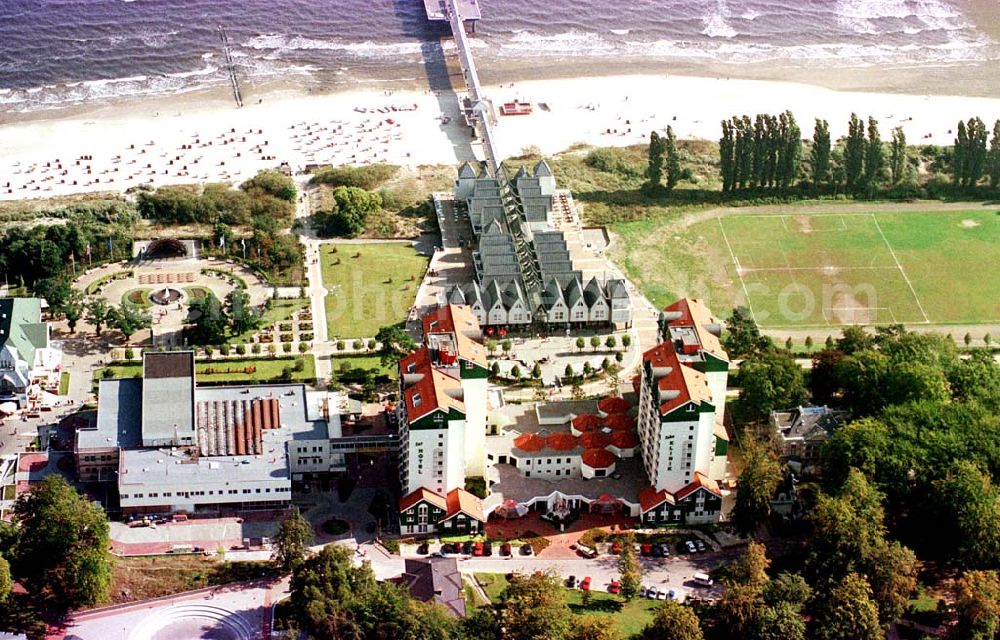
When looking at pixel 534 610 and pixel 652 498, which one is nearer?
pixel 534 610

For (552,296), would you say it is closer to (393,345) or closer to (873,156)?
(393,345)

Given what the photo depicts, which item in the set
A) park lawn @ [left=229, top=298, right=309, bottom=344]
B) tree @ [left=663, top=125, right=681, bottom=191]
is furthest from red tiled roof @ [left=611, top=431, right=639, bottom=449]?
tree @ [left=663, top=125, right=681, bottom=191]

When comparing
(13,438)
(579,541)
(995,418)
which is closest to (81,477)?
(13,438)

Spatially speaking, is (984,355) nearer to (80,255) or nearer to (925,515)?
(925,515)

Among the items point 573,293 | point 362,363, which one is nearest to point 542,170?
point 573,293

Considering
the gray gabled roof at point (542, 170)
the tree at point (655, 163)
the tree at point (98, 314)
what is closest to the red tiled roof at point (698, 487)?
the gray gabled roof at point (542, 170)

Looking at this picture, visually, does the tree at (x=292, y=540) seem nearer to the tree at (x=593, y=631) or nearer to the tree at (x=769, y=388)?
the tree at (x=593, y=631)

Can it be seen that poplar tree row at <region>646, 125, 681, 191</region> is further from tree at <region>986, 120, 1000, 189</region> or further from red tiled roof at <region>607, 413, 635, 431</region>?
red tiled roof at <region>607, 413, 635, 431</region>
